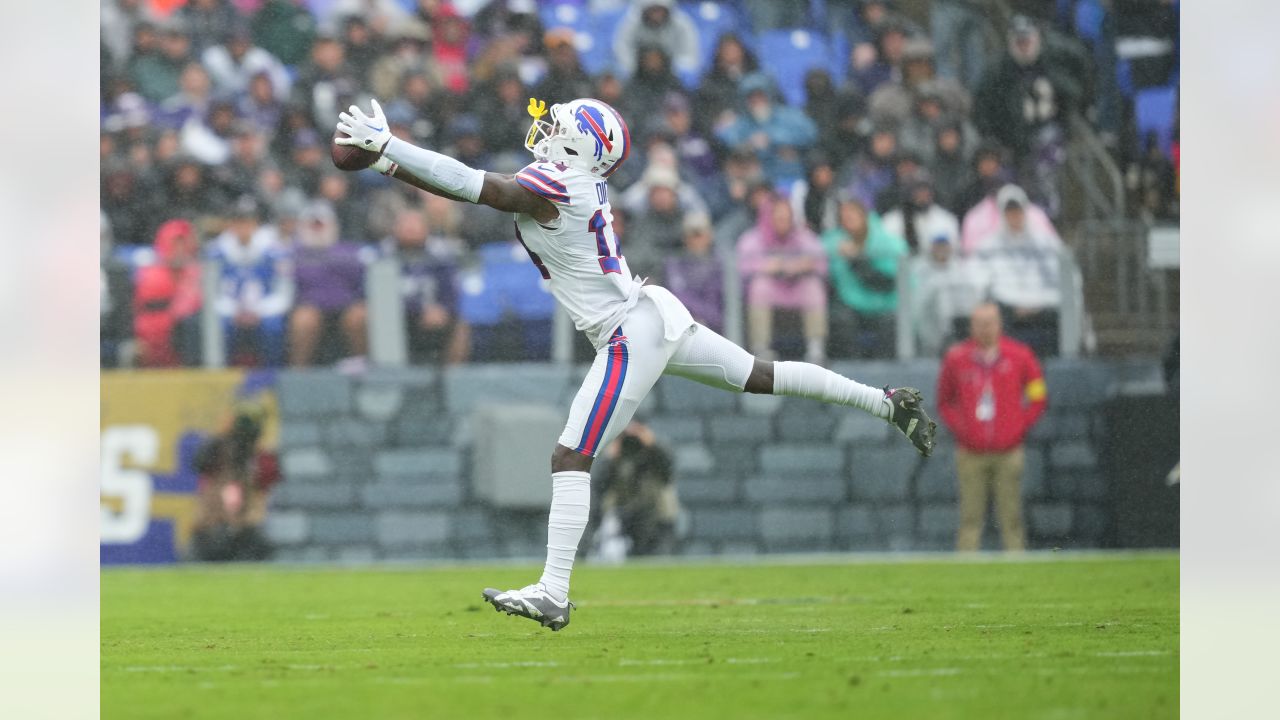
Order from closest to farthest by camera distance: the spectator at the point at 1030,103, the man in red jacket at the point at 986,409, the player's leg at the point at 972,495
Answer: the man in red jacket at the point at 986,409 < the player's leg at the point at 972,495 < the spectator at the point at 1030,103

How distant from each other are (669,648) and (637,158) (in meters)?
7.98

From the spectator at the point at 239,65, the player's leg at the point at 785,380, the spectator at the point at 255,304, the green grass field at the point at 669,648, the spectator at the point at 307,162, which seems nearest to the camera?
the green grass field at the point at 669,648

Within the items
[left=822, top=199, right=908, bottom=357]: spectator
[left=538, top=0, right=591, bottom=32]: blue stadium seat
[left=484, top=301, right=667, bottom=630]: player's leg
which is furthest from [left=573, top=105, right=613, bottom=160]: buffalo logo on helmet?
[left=538, top=0, right=591, bottom=32]: blue stadium seat

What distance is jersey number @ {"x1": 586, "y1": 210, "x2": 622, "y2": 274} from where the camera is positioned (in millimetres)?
7547

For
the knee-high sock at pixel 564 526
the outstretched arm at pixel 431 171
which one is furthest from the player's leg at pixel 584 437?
the outstretched arm at pixel 431 171

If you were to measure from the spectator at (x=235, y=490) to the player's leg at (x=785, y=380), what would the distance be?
20.8ft

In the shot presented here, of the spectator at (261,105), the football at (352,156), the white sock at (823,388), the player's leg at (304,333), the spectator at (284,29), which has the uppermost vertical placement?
the spectator at (284,29)

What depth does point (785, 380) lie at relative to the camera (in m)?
7.79

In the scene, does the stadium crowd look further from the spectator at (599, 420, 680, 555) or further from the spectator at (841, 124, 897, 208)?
the spectator at (599, 420, 680, 555)

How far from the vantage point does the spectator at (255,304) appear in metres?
13.4

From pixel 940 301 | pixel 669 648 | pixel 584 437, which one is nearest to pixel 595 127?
pixel 584 437

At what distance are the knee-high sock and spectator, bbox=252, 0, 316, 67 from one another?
29.7ft

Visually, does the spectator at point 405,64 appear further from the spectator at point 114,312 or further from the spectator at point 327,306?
the spectator at point 114,312

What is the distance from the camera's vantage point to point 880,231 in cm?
1384
